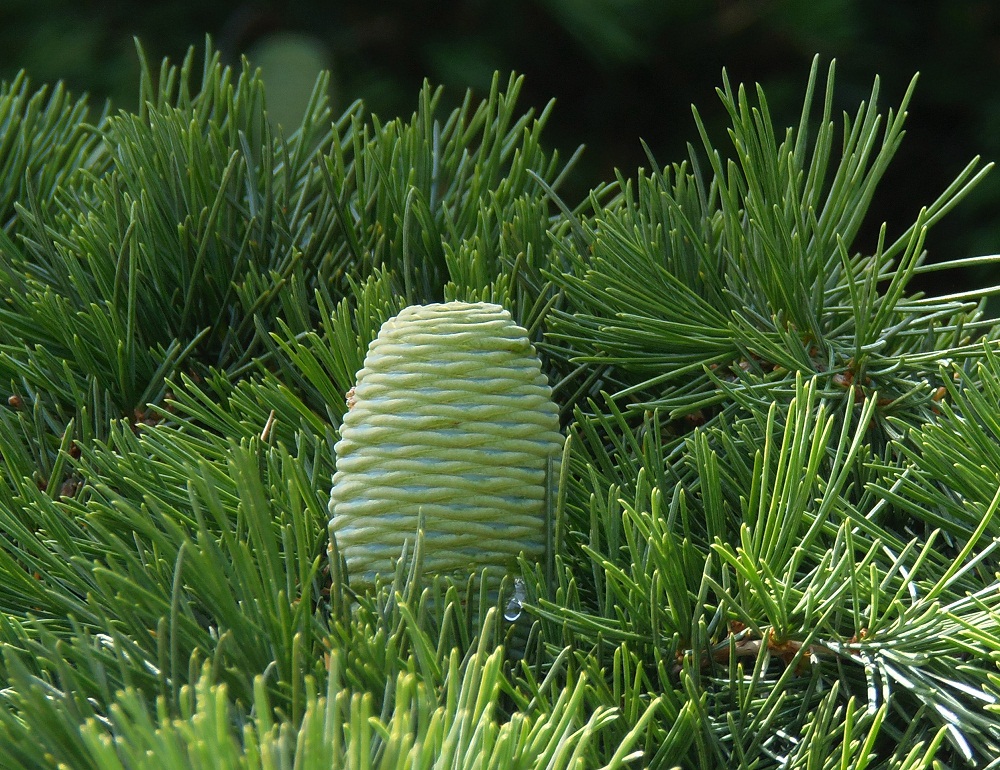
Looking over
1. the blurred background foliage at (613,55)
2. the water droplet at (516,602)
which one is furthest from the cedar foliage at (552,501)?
the blurred background foliage at (613,55)

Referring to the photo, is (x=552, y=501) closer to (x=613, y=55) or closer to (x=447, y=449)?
(x=447, y=449)

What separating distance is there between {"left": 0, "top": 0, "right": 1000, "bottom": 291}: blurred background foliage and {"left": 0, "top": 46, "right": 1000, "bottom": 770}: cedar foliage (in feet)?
3.68

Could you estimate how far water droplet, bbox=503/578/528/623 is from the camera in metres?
0.21

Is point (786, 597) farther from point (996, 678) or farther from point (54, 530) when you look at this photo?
point (54, 530)

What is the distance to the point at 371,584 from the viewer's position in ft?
0.72

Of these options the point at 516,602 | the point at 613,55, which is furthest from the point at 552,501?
the point at 613,55

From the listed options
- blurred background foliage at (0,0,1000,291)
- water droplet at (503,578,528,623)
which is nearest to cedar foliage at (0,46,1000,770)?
water droplet at (503,578,528,623)

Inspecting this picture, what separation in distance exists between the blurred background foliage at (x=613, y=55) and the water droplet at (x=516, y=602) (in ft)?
4.08

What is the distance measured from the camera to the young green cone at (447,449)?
221 millimetres

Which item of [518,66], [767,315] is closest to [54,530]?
[767,315]

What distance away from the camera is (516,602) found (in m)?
0.22

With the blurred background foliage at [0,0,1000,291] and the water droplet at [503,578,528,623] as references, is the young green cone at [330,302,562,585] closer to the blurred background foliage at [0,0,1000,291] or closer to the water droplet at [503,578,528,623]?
the water droplet at [503,578,528,623]

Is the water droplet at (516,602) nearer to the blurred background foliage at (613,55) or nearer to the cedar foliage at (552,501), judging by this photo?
the cedar foliage at (552,501)

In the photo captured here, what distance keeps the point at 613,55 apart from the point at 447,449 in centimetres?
136
